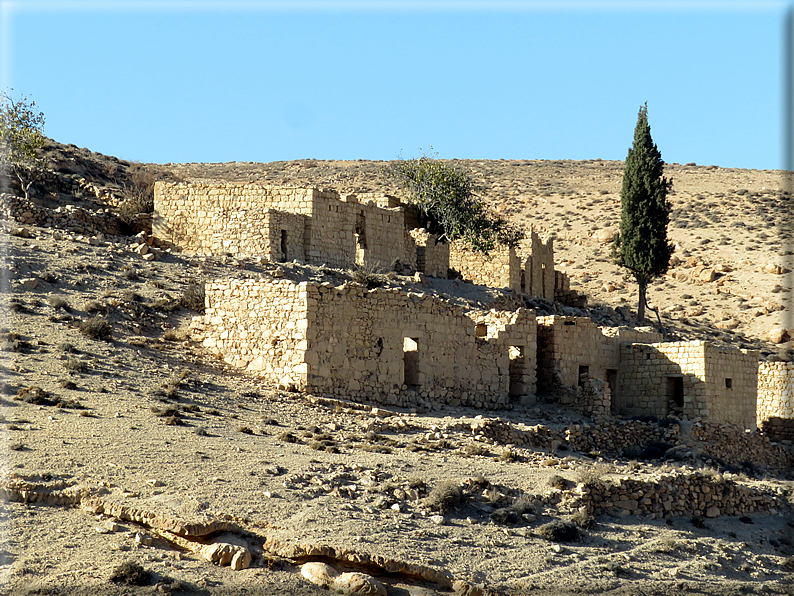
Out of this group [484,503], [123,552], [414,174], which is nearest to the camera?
[123,552]

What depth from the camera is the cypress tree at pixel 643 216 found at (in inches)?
1258

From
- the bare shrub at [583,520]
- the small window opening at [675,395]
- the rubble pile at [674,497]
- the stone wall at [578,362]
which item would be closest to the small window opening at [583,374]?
the stone wall at [578,362]

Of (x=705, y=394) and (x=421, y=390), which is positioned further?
(x=705, y=394)

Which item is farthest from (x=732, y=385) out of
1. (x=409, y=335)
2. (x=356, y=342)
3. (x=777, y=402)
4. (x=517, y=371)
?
(x=356, y=342)

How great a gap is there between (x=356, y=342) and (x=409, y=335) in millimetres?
1310

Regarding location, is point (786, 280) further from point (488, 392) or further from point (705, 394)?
point (488, 392)

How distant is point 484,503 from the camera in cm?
1580

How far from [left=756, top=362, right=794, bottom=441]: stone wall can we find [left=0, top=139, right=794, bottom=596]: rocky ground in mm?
1840

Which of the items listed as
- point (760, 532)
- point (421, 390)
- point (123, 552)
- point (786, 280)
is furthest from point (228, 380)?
point (786, 280)

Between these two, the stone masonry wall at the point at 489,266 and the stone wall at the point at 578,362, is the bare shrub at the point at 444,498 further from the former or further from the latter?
the stone masonry wall at the point at 489,266

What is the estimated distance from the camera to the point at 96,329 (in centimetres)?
2009

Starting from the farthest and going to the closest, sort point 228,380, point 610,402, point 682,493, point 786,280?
1. point 786,280
2. point 610,402
3. point 228,380
4. point 682,493

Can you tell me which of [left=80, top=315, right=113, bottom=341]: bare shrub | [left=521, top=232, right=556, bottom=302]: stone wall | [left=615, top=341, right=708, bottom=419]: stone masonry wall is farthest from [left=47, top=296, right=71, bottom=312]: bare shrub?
[left=521, top=232, right=556, bottom=302]: stone wall

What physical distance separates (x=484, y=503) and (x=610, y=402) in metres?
9.23
